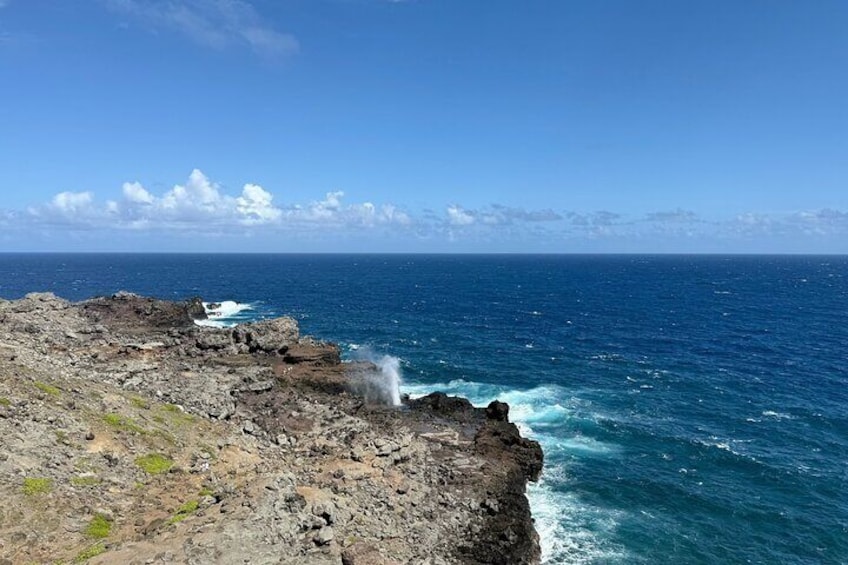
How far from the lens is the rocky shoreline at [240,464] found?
29406 mm

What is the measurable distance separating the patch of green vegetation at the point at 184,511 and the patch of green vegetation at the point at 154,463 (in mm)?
5064

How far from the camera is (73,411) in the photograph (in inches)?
1590

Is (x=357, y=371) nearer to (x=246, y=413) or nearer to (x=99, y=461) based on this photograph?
(x=246, y=413)

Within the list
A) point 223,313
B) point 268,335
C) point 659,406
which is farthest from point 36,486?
point 223,313

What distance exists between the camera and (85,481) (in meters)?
33.5

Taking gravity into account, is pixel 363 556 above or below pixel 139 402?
below

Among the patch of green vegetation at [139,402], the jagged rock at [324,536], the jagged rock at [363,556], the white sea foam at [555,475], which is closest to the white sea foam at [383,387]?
the white sea foam at [555,475]

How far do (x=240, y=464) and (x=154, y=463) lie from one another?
609 cm

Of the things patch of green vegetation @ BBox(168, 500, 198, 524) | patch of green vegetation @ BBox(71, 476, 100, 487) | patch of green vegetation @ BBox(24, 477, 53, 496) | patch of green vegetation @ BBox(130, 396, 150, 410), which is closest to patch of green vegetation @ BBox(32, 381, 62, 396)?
patch of green vegetation @ BBox(130, 396, 150, 410)

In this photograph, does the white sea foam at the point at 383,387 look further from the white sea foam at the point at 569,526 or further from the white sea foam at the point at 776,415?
the white sea foam at the point at 776,415

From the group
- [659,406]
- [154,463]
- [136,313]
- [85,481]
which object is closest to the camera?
[85,481]

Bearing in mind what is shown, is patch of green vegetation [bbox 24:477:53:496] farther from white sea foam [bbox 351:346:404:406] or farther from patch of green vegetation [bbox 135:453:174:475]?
white sea foam [bbox 351:346:404:406]

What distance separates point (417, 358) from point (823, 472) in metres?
56.7

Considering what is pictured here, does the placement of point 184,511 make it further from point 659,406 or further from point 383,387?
point 659,406
